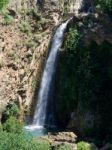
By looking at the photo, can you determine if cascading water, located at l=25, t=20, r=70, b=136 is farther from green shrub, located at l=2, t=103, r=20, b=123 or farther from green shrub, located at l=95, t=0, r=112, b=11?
green shrub, located at l=95, t=0, r=112, b=11

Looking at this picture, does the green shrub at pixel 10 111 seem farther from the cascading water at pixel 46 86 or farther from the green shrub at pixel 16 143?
the green shrub at pixel 16 143

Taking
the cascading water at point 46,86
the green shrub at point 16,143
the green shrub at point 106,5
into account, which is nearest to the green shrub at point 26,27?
the cascading water at point 46,86

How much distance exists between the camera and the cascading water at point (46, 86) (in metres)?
35.7

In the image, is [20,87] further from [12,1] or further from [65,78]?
[12,1]

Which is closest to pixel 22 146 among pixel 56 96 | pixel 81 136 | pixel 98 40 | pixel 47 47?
pixel 81 136

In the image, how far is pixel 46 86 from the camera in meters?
36.8

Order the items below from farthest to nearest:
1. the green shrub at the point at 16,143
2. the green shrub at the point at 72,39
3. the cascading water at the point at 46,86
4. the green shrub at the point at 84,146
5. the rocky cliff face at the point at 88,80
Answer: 1. the cascading water at the point at 46,86
2. the green shrub at the point at 72,39
3. the rocky cliff face at the point at 88,80
4. the green shrub at the point at 84,146
5. the green shrub at the point at 16,143

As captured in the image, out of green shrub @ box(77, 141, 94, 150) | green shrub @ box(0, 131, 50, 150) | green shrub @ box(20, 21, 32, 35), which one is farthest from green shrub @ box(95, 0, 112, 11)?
green shrub @ box(0, 131, 50, 150)

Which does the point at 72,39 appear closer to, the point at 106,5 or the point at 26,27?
the point at 106,5

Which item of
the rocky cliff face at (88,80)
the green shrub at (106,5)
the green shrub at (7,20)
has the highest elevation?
the green shrub at (106,5)

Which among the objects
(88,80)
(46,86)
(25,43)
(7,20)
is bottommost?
(46,86)

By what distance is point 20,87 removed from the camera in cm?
3797

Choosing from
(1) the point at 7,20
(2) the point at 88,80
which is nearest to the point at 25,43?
(1) the point at 7,20

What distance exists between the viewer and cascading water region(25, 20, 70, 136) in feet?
117
